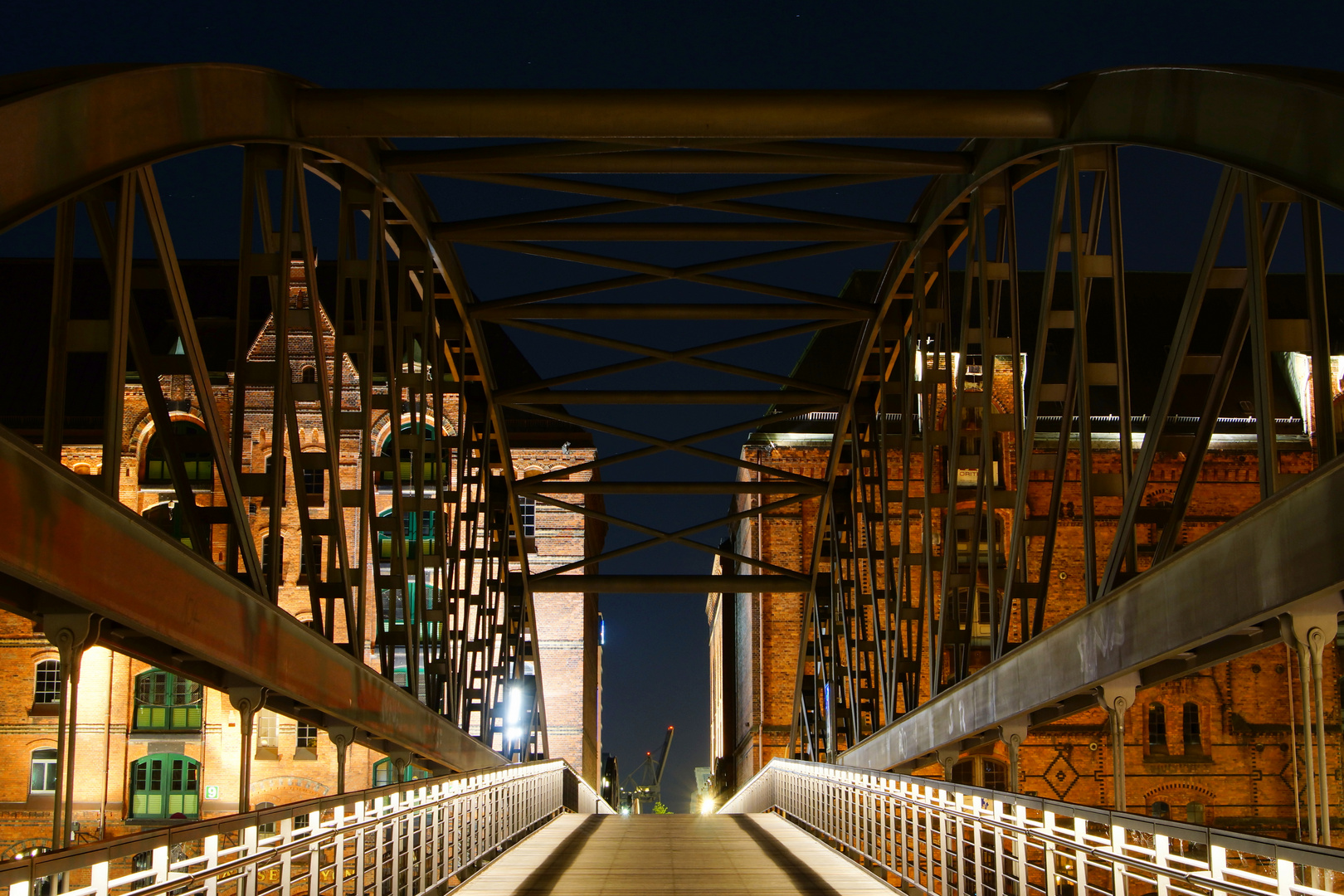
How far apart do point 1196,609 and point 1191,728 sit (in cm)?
3136

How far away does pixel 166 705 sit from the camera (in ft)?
120

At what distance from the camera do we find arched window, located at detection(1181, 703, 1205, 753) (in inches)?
1407

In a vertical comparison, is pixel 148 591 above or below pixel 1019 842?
above

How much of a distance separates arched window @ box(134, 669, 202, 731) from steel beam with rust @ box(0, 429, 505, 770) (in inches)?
1086

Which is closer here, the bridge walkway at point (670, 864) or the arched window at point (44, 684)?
the bridge walkway at point (670, 864)

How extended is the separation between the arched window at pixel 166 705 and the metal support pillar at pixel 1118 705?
3190cm

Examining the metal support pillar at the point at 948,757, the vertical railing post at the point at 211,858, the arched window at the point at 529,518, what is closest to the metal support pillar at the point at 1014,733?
the metal support pillar at the point at 948,757

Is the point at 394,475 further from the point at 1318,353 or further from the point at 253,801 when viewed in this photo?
the point at 253,801

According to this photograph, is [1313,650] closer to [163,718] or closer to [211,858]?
[211,858]

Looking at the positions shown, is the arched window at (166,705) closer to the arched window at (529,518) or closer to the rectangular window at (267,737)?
the rectangular window at (267,737)

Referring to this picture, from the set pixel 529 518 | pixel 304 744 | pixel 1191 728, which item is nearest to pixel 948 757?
pixel 1191 728

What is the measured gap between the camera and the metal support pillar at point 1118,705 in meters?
8.48

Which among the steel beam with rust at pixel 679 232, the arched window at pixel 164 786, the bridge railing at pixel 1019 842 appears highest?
the steel beam with rust at pixel 679 232

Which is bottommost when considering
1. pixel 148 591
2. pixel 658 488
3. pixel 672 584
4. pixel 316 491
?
pixel 148 591
